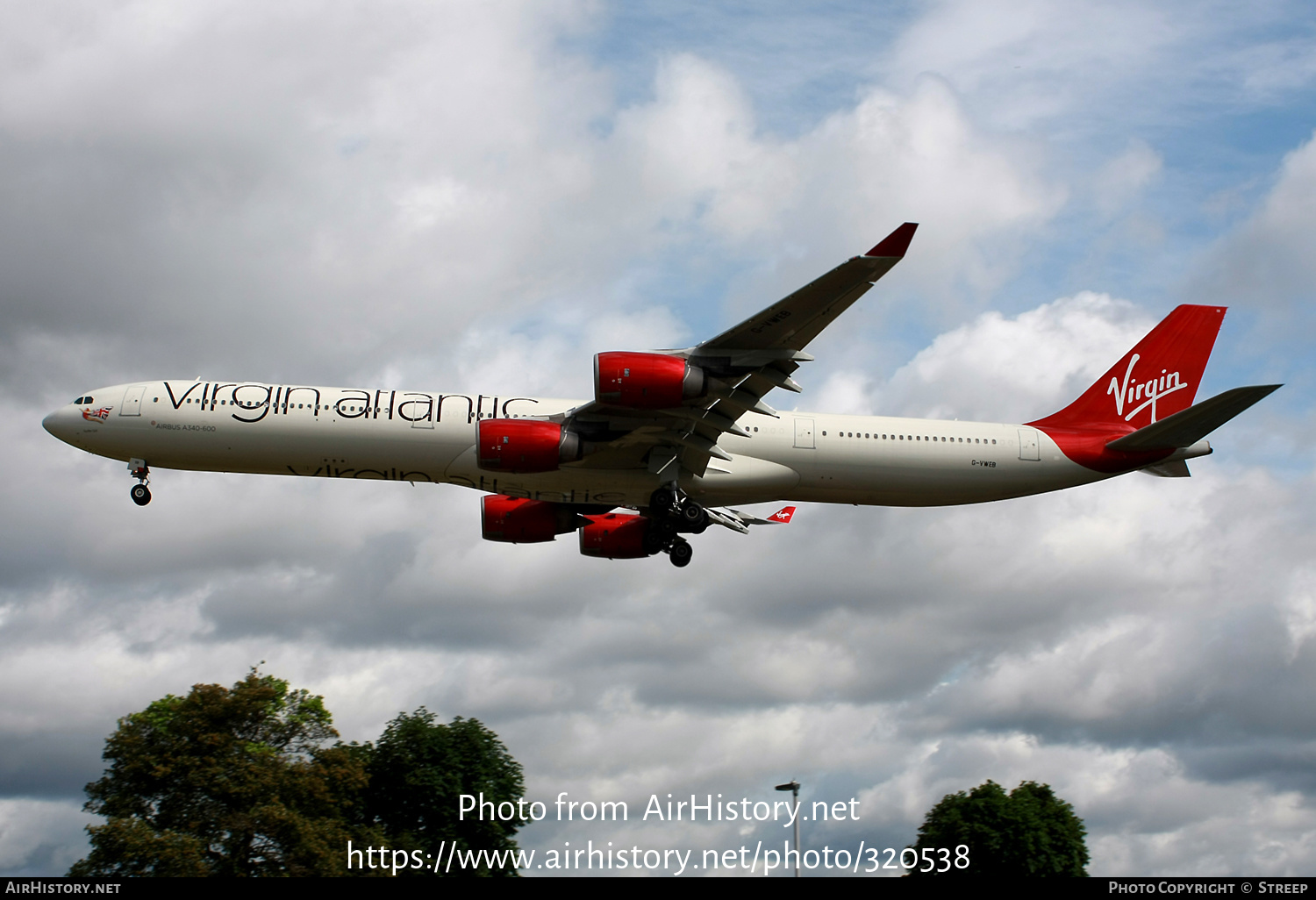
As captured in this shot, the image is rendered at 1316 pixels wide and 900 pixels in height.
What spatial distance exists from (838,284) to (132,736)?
121 ft

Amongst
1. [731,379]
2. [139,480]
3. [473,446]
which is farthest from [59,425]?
[731,379]

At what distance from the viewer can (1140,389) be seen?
40656 mm

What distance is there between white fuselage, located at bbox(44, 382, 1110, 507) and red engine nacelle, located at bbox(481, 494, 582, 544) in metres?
3.49

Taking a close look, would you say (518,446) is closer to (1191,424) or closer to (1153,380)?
(1191,424)

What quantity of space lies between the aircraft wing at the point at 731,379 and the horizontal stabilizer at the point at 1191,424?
456 inches

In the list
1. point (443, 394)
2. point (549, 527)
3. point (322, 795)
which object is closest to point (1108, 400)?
point (549, 527)

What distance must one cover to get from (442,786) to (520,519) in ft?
80.2

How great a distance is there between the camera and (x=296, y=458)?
114 feet

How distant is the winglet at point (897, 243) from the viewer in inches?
1083

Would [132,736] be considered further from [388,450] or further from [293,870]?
[388,450]

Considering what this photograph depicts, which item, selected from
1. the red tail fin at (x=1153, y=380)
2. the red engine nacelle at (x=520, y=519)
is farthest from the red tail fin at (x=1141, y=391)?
the red engine nacelle at (x=520, y=519)

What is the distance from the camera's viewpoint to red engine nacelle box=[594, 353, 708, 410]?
3156 cm

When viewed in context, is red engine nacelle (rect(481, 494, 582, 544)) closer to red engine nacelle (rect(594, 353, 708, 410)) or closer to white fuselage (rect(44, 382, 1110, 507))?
white fuselage (rect(44, 382, 1110, 507))

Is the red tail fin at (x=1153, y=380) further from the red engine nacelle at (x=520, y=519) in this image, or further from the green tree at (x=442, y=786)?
the green tree at (x=442, y=786)
